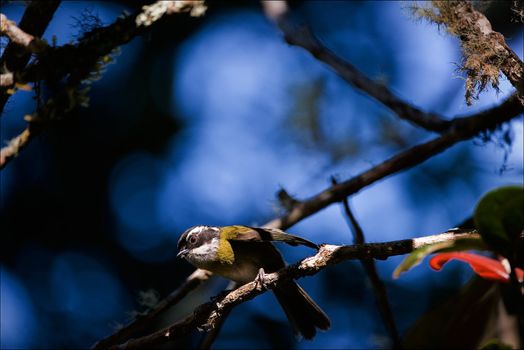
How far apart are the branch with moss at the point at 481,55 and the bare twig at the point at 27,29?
147 cm

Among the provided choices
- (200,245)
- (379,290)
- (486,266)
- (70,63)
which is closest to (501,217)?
(486,266)

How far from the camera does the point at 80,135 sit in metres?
5.32

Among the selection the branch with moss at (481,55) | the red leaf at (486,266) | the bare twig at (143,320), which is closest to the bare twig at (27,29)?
the bare twig at (143,320)

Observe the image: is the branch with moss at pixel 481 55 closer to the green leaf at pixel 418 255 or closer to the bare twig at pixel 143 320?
the green leaf at pixel 418 255

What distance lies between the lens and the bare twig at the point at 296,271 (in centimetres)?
195

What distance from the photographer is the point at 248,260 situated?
337 centimetres

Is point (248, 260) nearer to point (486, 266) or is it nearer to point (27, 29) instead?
point (27, 29)

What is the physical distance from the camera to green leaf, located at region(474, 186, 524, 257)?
1.41 metres

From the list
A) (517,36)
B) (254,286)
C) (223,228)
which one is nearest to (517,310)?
(254,286)

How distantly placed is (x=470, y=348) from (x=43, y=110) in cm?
175

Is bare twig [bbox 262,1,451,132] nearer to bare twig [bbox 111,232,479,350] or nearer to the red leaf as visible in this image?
bare twig [bbox 111,232,479,350]

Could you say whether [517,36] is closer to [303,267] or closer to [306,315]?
[306,315]

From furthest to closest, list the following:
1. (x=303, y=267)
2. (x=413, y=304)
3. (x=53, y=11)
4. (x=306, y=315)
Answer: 1. (x=413, y=304)
2. (x=306, y=315)
3. (x=53, y=11)
4. (x=303, y=267)

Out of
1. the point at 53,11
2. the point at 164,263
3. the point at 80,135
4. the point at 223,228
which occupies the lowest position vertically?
the point at 164,263
